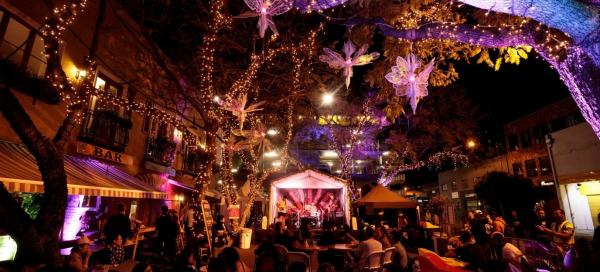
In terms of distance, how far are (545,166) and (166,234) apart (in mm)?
26086

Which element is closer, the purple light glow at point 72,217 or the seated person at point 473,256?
the seated person at point 473,256

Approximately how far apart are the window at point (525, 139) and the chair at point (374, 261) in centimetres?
2425

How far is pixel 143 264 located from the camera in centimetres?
454

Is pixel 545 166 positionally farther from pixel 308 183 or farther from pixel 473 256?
pixel 473 256

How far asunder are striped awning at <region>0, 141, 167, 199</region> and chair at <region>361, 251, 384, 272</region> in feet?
22.0

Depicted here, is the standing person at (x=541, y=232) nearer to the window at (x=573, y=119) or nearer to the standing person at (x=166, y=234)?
the standing person at (x=166, y=234)

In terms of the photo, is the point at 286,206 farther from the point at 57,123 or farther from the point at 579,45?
the point at 579,45

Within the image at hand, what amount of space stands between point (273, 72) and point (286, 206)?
29.3 feet

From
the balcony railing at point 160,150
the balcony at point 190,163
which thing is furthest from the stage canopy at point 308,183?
the balcony railing at point 160,150

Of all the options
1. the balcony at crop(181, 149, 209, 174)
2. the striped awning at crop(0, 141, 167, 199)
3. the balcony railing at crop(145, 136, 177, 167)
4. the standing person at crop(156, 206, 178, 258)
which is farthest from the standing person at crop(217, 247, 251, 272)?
the balcony at crop(181, 149, 209, 174)

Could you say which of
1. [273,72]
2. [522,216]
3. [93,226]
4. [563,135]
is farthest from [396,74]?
[522,216]

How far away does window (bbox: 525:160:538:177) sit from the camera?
25.2 meters

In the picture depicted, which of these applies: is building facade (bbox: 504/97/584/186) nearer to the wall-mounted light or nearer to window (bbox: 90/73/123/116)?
window (bbox: 90/73/123/116)

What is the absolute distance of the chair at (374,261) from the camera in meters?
7.57
